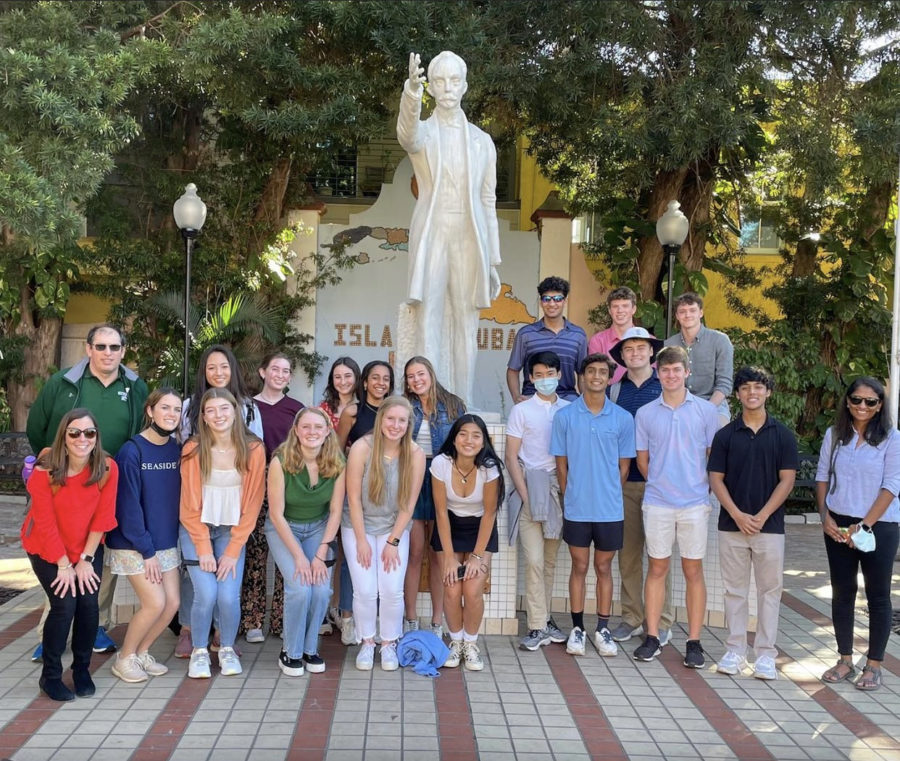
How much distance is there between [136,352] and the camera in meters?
12.8

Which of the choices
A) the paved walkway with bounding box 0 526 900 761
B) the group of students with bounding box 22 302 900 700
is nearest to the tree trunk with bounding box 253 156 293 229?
the group of students with bounding box 22 302 900 700

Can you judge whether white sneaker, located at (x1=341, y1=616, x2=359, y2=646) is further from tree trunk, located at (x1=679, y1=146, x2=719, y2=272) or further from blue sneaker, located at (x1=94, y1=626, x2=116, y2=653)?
tree trunk, located at (x1=679, y1=146, x2=719, y2=272)

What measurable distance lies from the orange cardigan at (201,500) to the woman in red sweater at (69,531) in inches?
14.9

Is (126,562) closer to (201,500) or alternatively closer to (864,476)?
(201,500)

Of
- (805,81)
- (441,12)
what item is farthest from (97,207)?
(805,81)

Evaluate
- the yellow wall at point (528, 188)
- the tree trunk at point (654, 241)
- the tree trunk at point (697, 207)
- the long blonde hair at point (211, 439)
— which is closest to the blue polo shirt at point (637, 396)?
the long blonde hair at point (211, 439)

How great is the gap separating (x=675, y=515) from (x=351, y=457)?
185cm

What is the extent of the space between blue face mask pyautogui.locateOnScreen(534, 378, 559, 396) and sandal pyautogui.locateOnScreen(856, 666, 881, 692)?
228cm

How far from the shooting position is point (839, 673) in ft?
16.3

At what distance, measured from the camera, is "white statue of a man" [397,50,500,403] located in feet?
20.0

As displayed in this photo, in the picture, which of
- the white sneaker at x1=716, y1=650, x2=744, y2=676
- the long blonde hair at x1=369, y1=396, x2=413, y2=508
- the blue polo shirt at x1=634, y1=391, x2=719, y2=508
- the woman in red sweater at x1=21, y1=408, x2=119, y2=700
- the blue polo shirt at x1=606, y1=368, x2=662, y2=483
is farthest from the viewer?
the blue polo shirt at x1=606, y1=368, x2=662, y2=483

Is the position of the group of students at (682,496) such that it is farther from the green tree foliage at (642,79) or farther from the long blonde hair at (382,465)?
the green tree foliage at (642,79)

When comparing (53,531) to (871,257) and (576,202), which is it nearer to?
(576,202)

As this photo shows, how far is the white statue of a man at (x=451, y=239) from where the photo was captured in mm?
6094
